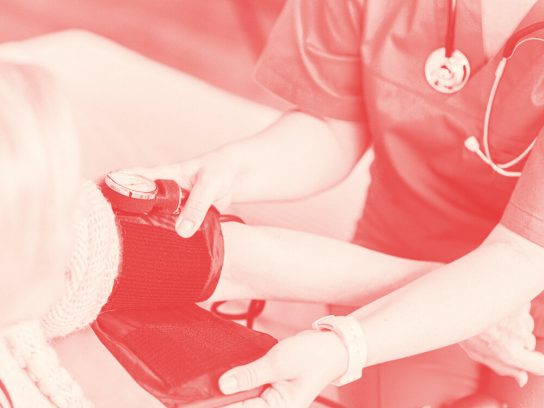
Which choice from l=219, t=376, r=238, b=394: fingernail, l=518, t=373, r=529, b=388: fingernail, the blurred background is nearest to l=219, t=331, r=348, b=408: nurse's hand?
l=219, t=376, r=238, b=394: fingernail

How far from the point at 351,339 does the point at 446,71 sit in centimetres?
28

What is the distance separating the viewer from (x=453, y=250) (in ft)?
2.79

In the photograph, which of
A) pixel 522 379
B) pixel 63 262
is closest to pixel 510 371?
pixel 522 379

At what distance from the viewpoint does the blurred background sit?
4.76ft

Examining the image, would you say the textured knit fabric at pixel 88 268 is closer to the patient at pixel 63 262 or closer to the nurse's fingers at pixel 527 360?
the patient at pixel 63 262

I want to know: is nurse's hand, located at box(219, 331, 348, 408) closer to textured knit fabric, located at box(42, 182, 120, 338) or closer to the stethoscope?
textured knit fabric, located at box(42, 182, 120, 338)

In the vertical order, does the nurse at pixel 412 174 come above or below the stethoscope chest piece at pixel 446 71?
below

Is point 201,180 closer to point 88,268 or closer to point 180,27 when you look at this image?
point 88,268

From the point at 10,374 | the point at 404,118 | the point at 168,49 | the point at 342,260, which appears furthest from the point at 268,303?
the point at 168,49

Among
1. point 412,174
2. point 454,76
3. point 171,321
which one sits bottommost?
point 171,321

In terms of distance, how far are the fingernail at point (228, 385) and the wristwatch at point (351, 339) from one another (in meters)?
0.11

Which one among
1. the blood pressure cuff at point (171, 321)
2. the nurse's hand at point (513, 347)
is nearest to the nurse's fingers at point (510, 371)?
the nurse's hand at point (513, 347)

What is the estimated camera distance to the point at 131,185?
0.66 m

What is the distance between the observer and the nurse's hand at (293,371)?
61 centimetres
